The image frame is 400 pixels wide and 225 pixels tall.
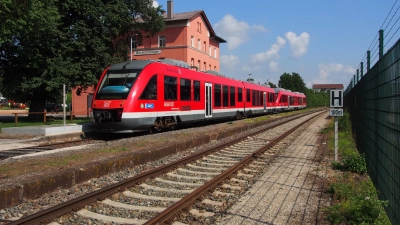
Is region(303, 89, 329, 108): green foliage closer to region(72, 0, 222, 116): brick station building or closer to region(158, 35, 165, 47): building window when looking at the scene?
region(72, 0, 222, 116): brick station building

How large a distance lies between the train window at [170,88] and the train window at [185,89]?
0.82 metres

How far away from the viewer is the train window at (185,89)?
1762 cm

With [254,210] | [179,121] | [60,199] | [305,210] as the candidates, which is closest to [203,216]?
[254,210]

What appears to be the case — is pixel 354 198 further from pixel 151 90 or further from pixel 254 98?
pixel 254 98

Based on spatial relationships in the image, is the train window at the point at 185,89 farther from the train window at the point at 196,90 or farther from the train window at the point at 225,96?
the train window at the point at 225,96

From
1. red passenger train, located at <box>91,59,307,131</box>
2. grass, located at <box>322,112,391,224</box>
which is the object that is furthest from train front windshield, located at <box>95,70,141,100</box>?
grass, located at <box>322,112,391,224</box>

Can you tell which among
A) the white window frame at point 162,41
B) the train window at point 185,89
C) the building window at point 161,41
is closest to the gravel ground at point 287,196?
the train window at point 185,89

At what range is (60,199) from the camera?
19.5 feet

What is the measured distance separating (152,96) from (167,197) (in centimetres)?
918

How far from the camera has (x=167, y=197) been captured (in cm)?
617

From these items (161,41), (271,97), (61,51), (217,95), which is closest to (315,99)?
(161,41)

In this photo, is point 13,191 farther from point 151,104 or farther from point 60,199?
point 151,104

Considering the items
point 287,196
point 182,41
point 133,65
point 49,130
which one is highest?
point 182,41

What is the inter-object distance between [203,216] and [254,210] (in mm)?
852
